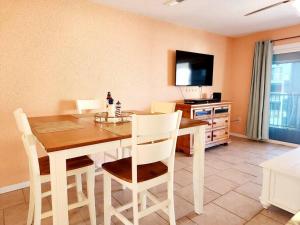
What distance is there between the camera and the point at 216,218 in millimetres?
1839

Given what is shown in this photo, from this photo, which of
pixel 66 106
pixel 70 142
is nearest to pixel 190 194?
pixel 70 142

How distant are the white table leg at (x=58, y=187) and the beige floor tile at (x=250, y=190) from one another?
187 centimetres

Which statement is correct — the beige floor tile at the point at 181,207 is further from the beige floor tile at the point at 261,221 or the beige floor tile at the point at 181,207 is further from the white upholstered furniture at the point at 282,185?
the white upholstered furniture at the point at 282,185

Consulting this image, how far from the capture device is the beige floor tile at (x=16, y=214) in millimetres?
1779

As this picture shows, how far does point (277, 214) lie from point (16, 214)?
2.39 m

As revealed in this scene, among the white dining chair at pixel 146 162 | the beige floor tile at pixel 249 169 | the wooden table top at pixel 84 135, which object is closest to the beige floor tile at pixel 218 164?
the beige floor tile at pixel 249 169

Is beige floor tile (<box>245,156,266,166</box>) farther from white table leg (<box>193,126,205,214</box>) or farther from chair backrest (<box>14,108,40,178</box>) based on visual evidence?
chair backrest (<box>14,108,40,178</box>)

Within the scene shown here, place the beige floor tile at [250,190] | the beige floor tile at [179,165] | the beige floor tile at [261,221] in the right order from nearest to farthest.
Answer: the beige floor tile at [261,221]
the beige floor tile at [250,190]
the beige floor tile at [179,165]

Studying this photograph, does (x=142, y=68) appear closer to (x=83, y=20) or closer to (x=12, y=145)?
(x=83, y=20)

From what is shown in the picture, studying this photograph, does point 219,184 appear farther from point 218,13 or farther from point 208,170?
point 218,13

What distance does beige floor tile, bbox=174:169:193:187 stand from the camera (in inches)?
98.4

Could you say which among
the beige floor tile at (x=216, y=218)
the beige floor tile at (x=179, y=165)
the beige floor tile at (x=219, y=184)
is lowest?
the beige floor tile at (x=216, y=218)

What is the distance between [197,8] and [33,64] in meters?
2.27

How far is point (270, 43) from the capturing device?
3.98m
